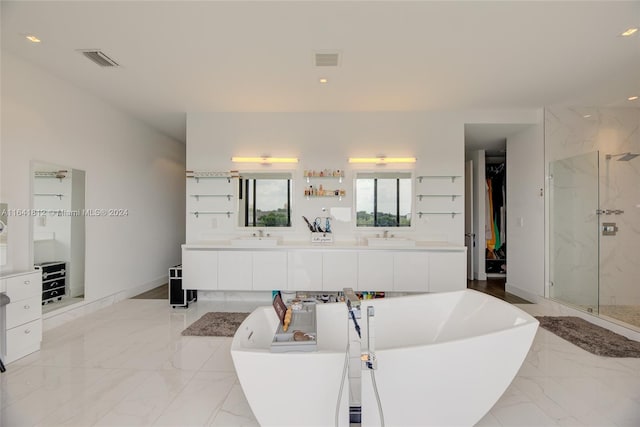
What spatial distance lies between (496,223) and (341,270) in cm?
391

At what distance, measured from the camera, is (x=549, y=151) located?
4.28 metres

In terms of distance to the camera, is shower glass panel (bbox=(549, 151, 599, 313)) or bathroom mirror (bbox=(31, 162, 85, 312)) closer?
bathroom mirror (bbox=(31, 162, 85, 312))

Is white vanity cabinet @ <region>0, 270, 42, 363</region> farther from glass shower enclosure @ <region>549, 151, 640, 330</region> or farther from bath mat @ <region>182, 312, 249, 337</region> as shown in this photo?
glass shower enclosure @ <region>549, 151, 640, 330</region>

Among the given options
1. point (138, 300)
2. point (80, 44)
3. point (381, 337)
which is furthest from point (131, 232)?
point (381, 337)

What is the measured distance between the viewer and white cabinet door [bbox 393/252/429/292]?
156 inches

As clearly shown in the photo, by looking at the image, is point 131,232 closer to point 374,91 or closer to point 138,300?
point 138,300

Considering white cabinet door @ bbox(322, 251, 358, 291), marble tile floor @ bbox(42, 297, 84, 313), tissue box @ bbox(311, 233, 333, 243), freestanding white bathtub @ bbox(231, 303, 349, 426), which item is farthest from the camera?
tissue box @ bbox(311, 233, 333, 243)

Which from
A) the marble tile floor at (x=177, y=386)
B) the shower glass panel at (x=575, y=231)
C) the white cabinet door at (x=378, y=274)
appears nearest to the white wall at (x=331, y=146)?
the white cabinet door at (x=378, y=274)

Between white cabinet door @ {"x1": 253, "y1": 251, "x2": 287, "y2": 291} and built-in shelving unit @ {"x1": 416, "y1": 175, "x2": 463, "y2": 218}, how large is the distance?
2182 millimetres

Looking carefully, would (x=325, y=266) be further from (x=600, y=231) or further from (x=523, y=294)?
(x=600, y=231)

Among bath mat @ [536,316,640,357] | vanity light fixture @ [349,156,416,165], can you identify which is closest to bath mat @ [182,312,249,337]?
vanity light fixture @ [349,156,416,165]

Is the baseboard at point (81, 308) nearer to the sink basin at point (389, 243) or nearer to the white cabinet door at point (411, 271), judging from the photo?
the sink basin at point (389, 243)

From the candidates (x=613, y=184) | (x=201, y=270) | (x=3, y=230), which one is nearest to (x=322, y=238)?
(x=201, y=270)

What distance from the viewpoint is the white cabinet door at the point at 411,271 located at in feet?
13.0
